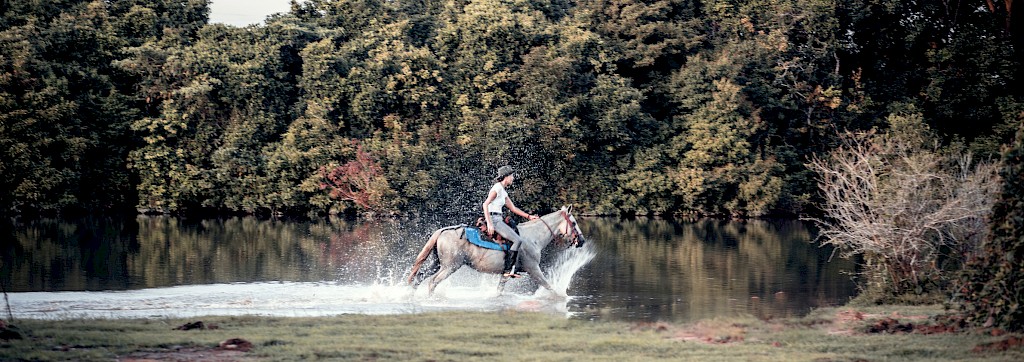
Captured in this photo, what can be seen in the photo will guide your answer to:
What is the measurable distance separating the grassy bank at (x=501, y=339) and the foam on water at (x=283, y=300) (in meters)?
1.37

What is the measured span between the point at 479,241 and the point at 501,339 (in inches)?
208

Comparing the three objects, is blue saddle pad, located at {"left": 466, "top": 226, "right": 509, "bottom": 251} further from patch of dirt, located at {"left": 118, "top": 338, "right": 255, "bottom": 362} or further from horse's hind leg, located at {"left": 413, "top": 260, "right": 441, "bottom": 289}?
patch of dirt, located at {"left": 118, "top": 338, "right": 255, "bottom": 362}

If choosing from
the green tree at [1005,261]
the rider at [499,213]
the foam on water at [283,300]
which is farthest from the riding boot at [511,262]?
the green tree at [1005,261]

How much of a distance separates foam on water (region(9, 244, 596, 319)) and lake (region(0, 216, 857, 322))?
3cm

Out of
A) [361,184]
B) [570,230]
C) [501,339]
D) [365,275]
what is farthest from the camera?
[361,184]

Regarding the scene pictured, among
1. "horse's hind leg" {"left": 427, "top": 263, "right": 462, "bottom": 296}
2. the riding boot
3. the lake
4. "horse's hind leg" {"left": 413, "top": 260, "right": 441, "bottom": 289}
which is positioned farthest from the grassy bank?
"horse's hind leg" {"left": 413, "top": 260, "right": 441, "bottom": 289}

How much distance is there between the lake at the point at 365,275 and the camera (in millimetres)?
18219

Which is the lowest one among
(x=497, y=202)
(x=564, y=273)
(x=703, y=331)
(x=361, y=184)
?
(x=703, y=331)

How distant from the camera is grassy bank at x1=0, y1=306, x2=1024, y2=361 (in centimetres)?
1297

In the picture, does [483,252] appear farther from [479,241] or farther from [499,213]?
[499,213]

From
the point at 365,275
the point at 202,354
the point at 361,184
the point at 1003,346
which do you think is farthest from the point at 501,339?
the point at 361,184

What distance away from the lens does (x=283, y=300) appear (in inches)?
736

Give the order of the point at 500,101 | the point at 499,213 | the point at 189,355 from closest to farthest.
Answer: the point at 189,355
the point at 499,213
the point at 500,101

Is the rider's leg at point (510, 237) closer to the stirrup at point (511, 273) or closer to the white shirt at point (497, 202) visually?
the stirrup at point (511, 273)
